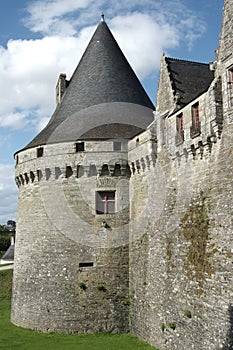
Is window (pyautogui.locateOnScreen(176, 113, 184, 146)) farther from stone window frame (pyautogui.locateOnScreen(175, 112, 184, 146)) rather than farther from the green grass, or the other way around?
the green grass

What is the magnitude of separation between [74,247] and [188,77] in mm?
6934

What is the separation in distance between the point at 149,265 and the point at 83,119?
20.1ft

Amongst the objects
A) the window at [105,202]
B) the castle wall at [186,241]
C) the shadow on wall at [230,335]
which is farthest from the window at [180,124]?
the shadow on wall at [230,335]

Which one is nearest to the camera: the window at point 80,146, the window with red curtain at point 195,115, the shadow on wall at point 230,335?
the shadow on wall at point 230,335

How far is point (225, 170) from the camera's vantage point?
352 inches

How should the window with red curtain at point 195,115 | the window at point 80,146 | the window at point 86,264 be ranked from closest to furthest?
the window with red curtain at point 195,115 → the window at point 86,264 → the window at point 80,146

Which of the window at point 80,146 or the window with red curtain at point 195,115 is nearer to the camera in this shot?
the window with red curtain at point 195,115

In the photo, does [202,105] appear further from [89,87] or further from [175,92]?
[89,87]

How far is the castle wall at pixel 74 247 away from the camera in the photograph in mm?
13266

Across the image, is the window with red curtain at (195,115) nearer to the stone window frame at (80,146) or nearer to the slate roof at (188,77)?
the slate roof at (188,77)

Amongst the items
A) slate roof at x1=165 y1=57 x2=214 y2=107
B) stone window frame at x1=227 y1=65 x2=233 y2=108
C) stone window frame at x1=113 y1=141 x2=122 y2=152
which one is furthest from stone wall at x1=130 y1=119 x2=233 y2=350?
slate roof at x1=165 y1=57 x2=214 y2=107

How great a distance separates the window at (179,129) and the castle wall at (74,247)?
3416 mm

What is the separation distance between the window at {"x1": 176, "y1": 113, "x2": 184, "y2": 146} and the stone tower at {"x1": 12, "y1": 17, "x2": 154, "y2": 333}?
3.41m

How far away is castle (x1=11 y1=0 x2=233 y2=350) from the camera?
9227mm
